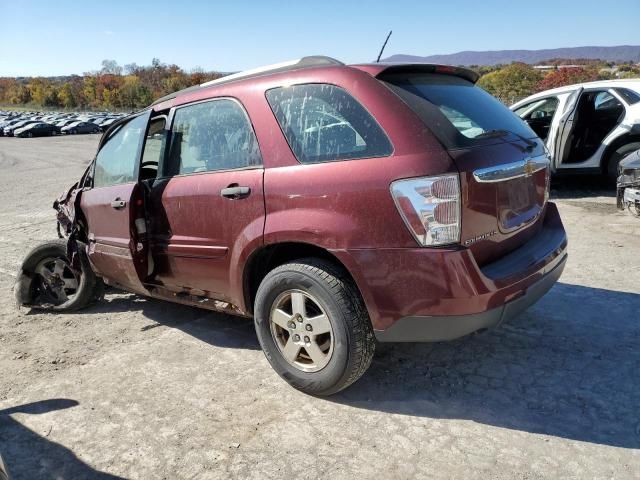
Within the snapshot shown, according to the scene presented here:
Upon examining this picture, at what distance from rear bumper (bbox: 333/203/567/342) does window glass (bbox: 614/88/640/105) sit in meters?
6.90

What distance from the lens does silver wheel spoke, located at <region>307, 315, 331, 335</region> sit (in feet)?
9.49

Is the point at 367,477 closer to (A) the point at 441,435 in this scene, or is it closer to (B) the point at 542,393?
(A) the point at 441,435

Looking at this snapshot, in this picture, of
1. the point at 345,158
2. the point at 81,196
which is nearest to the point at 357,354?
the point at 345,158

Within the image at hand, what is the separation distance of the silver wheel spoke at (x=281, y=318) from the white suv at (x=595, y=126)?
719 cm

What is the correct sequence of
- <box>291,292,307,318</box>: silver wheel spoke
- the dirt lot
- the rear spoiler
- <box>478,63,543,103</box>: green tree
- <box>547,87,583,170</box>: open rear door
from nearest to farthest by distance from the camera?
the dirt lot, the rear spoiler, <box>291,292,307,318</box>: silver wheel spoke, <box>547,87,583,170</box>: open rear door, <box>478,63,543,103</box>: green tree

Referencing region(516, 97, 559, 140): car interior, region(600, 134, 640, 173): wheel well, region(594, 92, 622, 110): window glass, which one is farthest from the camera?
region(516, 97, 559, 140): car interior

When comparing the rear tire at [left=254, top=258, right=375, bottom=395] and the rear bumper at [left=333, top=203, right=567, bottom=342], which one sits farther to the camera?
the rear tire at [left=254, top=258, right=375, bottom=395]

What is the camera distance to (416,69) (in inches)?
120

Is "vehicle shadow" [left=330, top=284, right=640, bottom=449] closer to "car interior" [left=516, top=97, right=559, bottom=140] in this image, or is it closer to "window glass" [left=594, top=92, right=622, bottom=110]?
"window glass" [left=594, top=92, right=622, bottom=110]

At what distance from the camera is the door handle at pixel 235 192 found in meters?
3.11

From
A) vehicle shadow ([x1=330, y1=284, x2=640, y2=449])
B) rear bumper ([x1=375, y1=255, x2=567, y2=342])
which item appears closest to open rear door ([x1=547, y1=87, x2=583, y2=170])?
vehicle shadow ([x1=330, y1=284, x2=640, y2=449])

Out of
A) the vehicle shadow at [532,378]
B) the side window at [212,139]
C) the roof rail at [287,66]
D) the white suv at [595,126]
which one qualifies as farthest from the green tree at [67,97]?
the vehicle shadow at [532,378]

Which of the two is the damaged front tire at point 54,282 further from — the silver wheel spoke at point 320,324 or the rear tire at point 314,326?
the silver wheel spoke at point 320,324

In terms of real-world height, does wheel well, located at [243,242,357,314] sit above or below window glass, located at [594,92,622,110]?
below
